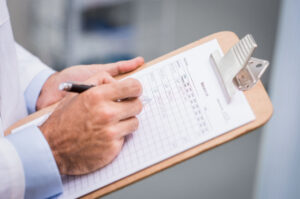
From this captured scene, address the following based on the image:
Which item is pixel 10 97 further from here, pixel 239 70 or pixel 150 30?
pixel 150 30

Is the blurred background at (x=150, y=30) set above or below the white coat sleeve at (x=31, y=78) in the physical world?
below

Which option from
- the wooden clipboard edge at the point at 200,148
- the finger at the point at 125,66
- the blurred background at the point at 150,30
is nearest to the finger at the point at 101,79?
the finger at the point at 125,66

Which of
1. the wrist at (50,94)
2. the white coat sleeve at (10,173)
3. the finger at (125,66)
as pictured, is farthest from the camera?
the wrist at (50,94)

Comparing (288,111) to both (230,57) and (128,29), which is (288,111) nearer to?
(230,57)

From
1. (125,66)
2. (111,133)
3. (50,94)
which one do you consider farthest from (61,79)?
(111,133)

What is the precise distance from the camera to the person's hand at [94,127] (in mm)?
421

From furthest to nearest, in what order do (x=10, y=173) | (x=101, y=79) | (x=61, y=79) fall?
(x=61, y=79)
(x=101, y=79)
(x=10, y=173)

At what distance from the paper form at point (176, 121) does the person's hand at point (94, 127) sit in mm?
17

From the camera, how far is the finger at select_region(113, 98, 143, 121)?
43cm

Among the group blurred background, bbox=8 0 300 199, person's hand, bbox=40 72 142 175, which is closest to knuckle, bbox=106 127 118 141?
person's hand, bbox=40 72 142 175

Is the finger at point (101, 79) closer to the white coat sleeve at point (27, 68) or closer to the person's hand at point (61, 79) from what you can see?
the person's hand at point (61, 79)

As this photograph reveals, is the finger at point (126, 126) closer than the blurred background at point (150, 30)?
Yes

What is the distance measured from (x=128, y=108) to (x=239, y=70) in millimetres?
156

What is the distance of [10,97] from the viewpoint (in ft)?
1.94
